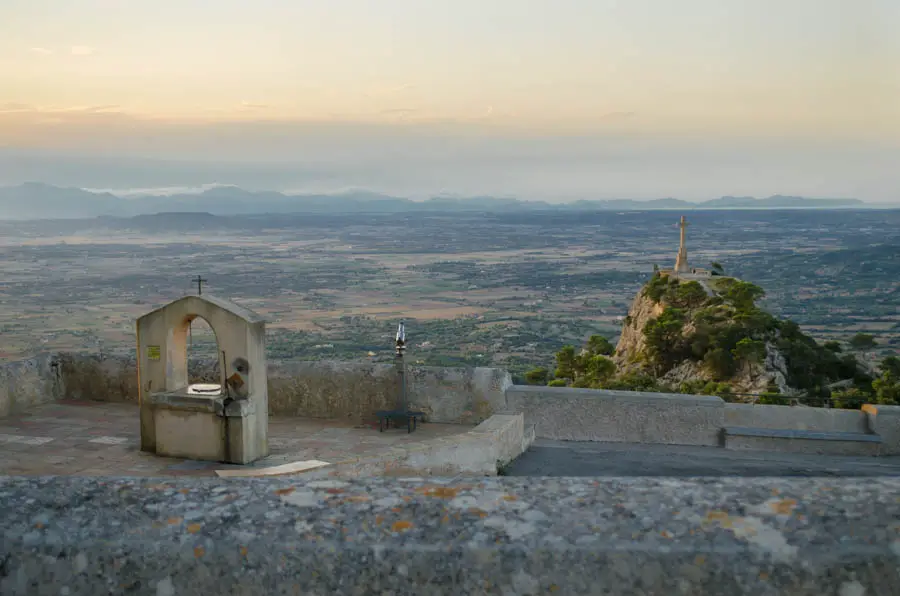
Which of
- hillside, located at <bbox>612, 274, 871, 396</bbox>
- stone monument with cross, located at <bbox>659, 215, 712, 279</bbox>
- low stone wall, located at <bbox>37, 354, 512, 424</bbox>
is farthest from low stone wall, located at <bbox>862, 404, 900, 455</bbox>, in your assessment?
stone monument with cross, located at <bbox>659, 215, 712, 279</bbox>

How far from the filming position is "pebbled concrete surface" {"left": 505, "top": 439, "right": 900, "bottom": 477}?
35.5 feet

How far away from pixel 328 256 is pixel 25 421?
91290 millimetres

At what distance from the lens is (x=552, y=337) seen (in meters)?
59.6

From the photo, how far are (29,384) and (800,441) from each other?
11522 mm

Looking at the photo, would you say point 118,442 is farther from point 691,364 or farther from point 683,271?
point 683,271

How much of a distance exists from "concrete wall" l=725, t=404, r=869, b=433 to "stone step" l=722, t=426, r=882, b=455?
84 millimetres

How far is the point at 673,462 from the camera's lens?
11.6 metres

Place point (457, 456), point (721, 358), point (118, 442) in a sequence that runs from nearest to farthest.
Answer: point (457, 456) < point (118, 442) < point (721, 358)

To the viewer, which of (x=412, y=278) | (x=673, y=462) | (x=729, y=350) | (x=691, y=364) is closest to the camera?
(x=673, y=462)

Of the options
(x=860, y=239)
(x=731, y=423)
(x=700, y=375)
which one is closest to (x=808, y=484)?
(x=731, y=423)

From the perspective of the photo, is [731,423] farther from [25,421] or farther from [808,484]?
[808,484]

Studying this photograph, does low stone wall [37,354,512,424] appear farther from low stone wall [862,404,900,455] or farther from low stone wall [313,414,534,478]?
low stone wall [862,404,900,455]

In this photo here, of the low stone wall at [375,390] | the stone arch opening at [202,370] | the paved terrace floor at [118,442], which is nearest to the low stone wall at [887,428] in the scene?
the low stone wall at [375,390]

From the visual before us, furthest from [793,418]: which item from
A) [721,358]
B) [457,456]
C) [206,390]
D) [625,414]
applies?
[721,358]
